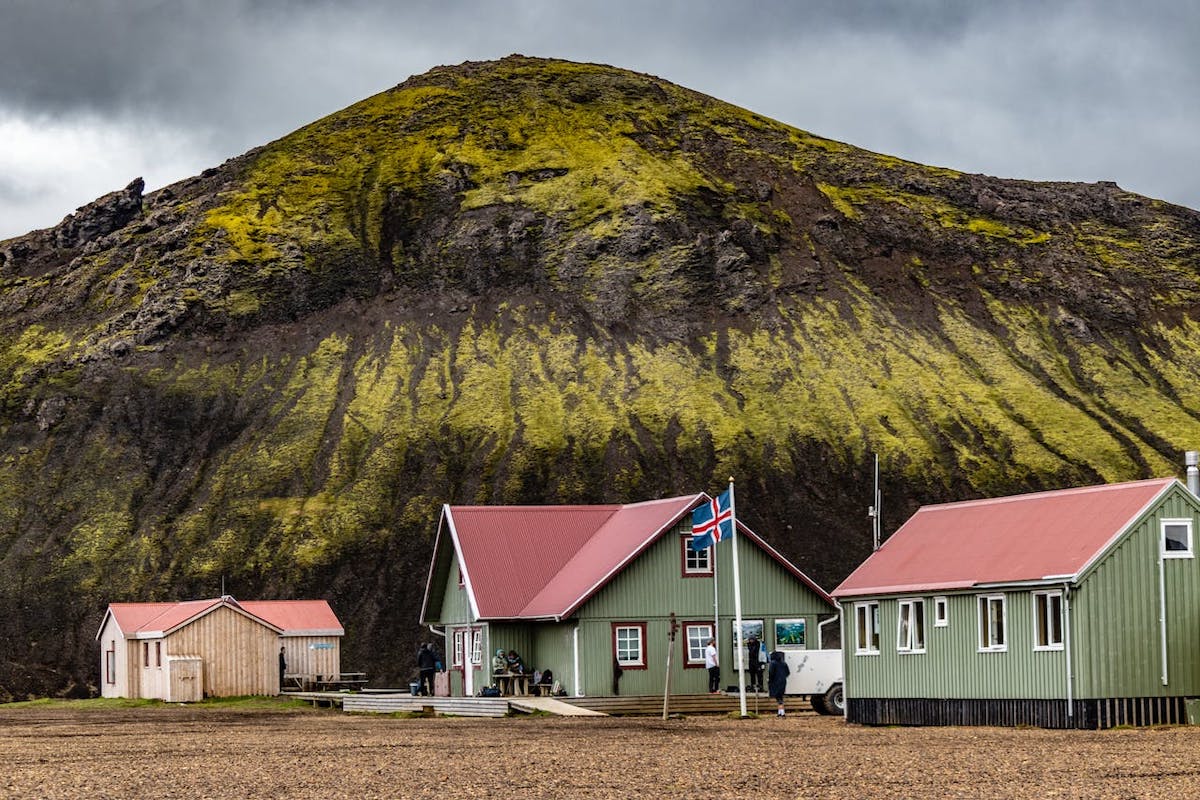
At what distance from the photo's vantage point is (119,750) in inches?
1380

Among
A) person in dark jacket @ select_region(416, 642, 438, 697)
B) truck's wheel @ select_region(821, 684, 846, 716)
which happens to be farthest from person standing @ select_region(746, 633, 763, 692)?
person in dark jacket @ select_region(416, 642, 438, 697)

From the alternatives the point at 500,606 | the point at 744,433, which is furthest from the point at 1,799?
the point at 744,433

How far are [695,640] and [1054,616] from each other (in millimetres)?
19986

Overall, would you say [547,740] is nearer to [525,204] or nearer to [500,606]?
[500,606]

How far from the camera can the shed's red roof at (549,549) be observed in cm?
5741

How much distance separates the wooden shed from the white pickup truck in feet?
88.1

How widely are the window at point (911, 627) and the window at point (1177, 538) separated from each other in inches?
250

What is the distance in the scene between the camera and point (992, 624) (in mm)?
40688

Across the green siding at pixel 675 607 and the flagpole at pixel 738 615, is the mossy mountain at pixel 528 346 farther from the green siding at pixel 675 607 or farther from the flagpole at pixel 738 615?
the flagpole at pixel 738 615

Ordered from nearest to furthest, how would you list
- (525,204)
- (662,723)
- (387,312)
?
(662,723)
(387,312)
(525,204)

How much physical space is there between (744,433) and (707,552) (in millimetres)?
61870

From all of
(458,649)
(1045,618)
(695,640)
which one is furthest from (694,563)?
(1045,618)

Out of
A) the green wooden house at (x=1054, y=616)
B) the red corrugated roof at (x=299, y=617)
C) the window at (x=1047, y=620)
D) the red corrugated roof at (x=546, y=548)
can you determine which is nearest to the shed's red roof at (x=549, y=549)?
the red corrugated roof at (x=546, y=548)

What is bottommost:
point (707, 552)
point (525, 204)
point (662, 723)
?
point (662, 723)
